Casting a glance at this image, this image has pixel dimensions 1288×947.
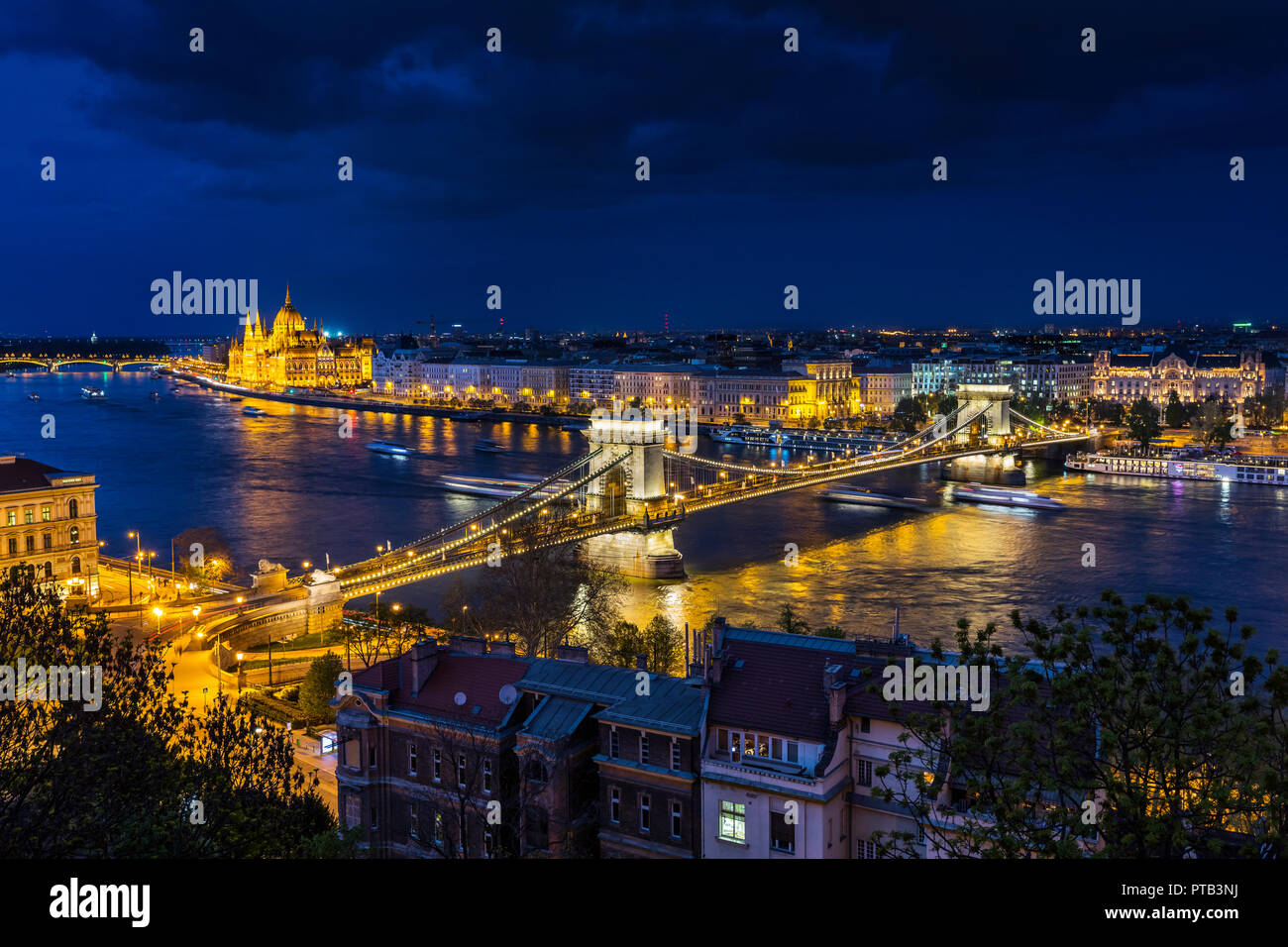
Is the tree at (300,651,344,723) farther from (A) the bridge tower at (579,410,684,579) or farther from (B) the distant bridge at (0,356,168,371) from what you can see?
(B) the distant bridge at (0,356,168,371)

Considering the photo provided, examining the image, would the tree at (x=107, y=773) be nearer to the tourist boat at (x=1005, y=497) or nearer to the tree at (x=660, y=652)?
the tree at (x=660, y=652)

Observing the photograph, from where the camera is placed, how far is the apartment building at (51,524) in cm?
1245

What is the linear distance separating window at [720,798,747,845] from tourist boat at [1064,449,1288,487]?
2616 cm

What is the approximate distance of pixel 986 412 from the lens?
1299 inches

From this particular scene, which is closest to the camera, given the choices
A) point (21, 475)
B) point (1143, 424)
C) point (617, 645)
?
point (617, 645)

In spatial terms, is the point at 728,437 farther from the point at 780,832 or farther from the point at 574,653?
the point at 780,832

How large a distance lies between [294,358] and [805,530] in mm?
62289

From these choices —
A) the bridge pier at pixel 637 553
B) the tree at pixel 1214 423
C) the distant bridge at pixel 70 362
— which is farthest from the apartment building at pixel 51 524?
the distant bridge at pixel 70 362

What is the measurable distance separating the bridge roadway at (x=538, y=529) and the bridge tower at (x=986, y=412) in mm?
6661

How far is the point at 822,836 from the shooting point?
530 centimetres

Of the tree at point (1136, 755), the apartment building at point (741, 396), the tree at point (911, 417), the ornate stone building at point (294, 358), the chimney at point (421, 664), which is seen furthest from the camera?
the ornate stone building at point (294, 358)

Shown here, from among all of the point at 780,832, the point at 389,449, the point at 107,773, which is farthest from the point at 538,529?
the point at 389,449
